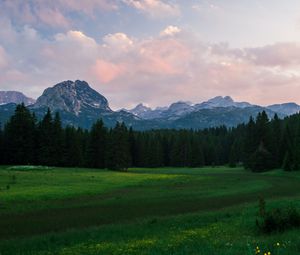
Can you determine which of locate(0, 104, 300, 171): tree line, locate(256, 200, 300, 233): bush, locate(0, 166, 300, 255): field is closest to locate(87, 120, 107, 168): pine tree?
locate(0, 104, 300, 171): tree line

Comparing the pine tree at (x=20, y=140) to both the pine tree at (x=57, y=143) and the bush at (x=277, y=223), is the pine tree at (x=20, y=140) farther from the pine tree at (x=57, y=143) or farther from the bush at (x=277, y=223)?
the bush at (x=277, y=223)

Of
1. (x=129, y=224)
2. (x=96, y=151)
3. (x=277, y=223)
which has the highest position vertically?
(x=96, y=151)

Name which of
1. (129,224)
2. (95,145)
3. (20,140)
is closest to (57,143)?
(20,140)

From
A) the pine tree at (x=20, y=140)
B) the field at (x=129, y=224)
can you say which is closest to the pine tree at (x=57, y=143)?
the pine tree at (x=20, y=140)

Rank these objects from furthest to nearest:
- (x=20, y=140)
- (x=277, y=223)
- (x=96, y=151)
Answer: (x=96, y=151)
(x=20, y=140)
(x=277, y=223)

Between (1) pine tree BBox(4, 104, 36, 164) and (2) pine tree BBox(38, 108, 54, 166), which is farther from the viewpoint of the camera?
(2) pine tree BBox(38, 108, 54, 166)

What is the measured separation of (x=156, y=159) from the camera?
141m

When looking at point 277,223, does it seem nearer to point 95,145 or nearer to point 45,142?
→ point 45,142

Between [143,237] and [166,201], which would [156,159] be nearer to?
[166,201]

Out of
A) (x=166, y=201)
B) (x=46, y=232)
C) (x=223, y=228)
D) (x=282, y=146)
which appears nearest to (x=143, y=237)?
(x=223, y=228)

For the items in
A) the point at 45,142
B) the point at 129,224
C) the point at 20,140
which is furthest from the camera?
the point at 45,142

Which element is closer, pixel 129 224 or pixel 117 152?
pixel 129 224

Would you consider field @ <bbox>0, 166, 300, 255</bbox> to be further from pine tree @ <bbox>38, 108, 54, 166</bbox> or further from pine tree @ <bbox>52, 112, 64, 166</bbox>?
pine tree @ <bbox>52, 112, 64, 166</bbox>

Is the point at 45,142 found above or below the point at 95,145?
above
